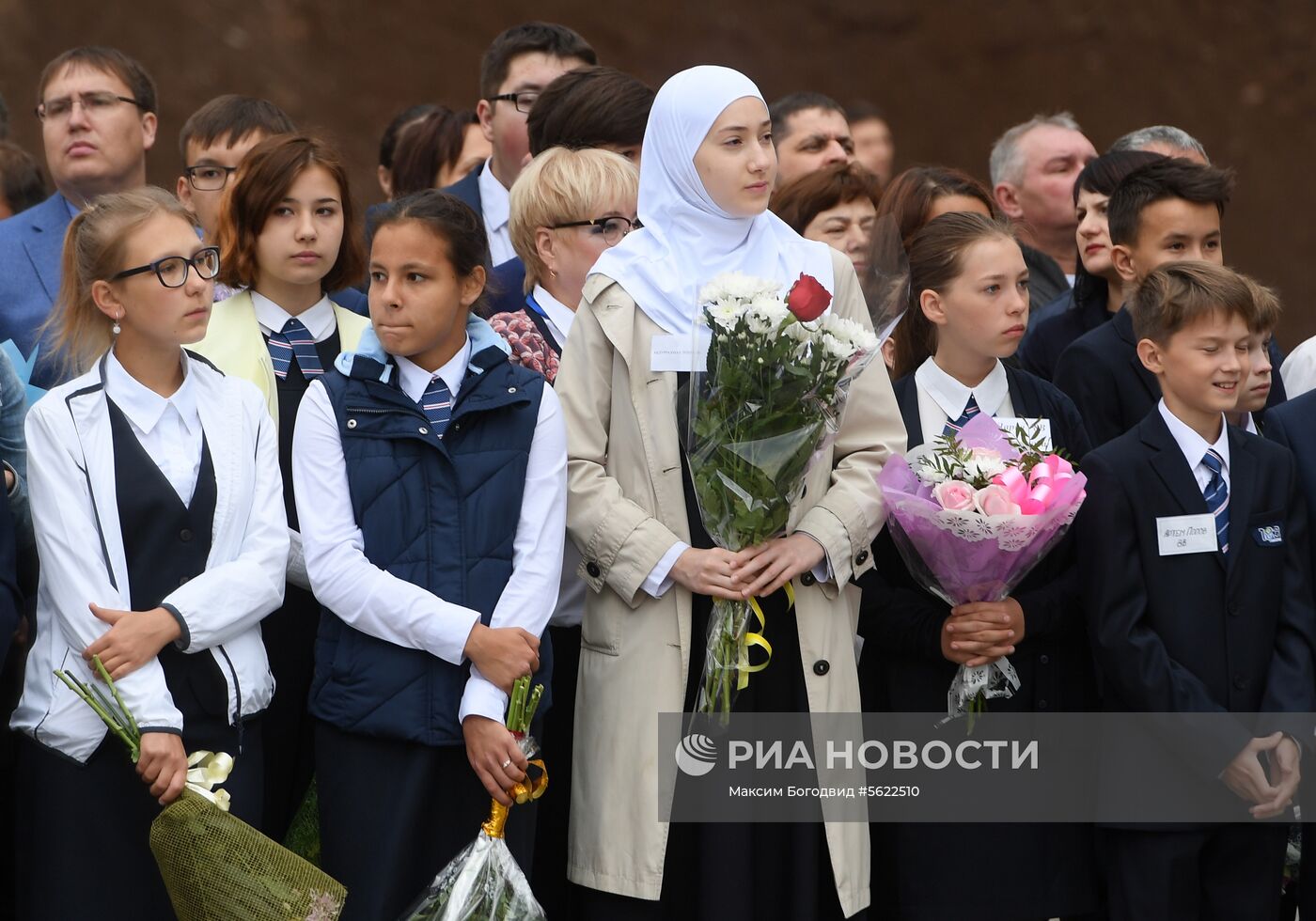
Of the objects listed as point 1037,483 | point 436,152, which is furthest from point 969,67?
point 1037,483

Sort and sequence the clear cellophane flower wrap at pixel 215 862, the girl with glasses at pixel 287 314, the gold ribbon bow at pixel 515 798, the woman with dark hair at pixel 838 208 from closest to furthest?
the clear cellophane flower wrap at pixel 215 862
the gold ribbon bow at pixel 515 798
the girl with glasses at pixel 287 314
the woman with dark hair at pixel 838 208

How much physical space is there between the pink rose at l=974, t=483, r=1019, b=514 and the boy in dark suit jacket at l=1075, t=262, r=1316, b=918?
0.35m

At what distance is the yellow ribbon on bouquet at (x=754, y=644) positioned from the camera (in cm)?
355

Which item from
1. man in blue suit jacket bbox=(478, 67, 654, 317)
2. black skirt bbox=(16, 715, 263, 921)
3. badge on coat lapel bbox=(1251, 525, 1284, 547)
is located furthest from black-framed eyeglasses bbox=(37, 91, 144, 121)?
badge on coat lapel bbox=(1251, 525, 1284, 547)

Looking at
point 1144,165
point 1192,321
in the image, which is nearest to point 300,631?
point 1192,321

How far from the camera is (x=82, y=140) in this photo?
5.21 m

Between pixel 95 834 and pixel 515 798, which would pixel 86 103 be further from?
→ pixel 515 798

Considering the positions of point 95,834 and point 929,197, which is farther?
point 929,197

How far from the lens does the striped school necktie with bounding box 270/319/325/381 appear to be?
3986 millimetres

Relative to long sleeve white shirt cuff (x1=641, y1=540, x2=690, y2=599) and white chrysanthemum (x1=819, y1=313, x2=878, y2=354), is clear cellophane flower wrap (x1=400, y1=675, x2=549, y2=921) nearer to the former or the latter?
long sleeve white shirt cuff (x1=641, y1=540, x2=690, y2=599)

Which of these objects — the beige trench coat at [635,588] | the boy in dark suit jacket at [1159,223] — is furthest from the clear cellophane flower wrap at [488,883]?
the boy in dark suit jacket at [1159,223]

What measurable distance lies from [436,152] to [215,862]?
3.82 metres

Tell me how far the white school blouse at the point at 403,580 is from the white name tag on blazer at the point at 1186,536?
1380 millimetres

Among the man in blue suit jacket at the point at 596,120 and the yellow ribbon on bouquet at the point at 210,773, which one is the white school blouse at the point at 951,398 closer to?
the man in blue suit jacket at the point at 596,120
